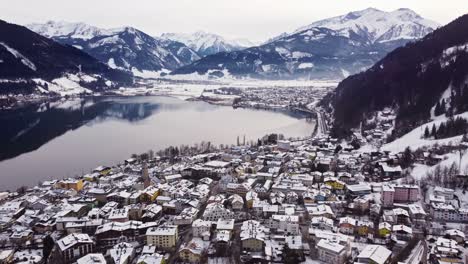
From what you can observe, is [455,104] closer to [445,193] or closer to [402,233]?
[445,193]

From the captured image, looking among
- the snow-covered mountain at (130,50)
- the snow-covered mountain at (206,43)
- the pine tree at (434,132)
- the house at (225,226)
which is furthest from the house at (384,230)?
the snow-covered mountain at (206,43)

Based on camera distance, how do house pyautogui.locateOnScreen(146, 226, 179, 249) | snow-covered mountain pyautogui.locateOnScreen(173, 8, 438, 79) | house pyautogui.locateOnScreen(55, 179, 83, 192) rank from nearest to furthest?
house pyautogui.locateOnScreen(146, 226, 179, 249) → house pyautogui.locateOnScreen(55, 179, 83, 192) → snow-covered mountain pyautogui.locateOnScreen(173, 8, 438, 79)

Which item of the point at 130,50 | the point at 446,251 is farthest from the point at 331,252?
the point at 130,50

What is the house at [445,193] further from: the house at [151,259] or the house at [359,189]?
the house at [151,259]

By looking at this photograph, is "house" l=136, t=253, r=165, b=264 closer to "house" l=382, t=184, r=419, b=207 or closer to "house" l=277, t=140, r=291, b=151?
"house" l=382, t=184, r=419, b=207

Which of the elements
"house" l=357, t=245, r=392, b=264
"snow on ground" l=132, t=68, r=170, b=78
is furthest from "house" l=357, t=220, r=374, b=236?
"snow on ground" l=132, t=68, r=170, b=78
